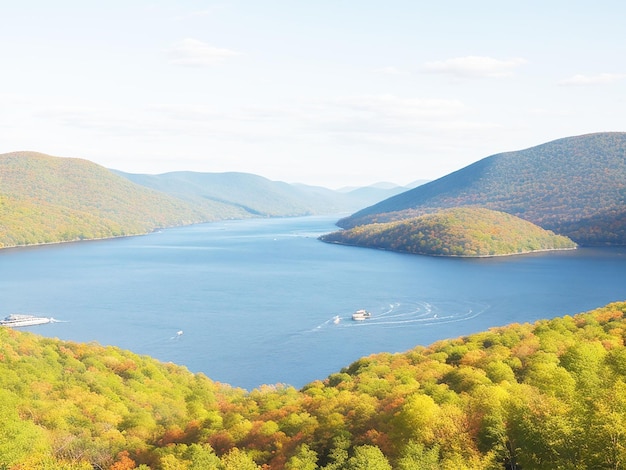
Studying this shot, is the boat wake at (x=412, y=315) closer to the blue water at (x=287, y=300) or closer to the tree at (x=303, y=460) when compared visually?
the blue water at (x=287, y=300)

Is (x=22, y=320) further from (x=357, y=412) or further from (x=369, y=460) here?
(x=369, y=460)

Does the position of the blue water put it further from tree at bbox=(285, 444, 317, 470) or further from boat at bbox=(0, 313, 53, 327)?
tree at bbox=(285, 444, 317, 470)

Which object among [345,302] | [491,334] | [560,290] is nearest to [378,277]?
[345,302]

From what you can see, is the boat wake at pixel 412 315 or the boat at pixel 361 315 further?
the boat at pixel 361 315

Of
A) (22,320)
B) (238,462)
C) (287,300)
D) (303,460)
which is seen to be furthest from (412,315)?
(238,462)

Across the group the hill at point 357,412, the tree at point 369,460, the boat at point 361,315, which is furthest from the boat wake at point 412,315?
the tree at point 369,460

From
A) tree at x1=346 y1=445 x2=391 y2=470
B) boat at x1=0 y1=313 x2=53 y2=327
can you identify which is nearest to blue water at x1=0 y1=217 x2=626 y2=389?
boat at x1=0 y1=313 x2=53 y2=327

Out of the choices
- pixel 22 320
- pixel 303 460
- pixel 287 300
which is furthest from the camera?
pixel 287 300
